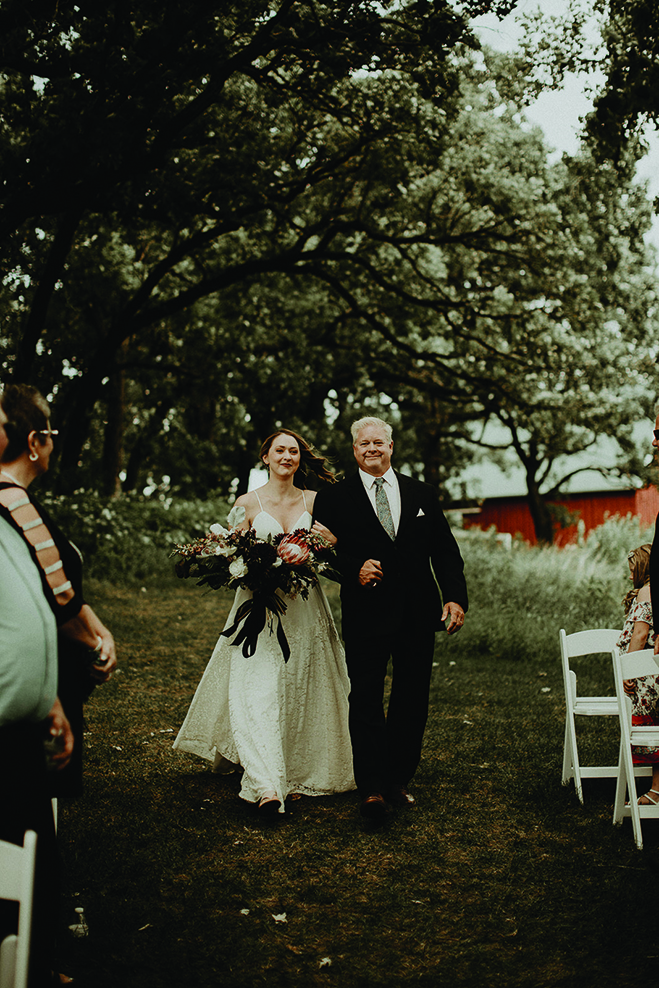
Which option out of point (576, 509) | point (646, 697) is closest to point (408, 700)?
point (646, 697)

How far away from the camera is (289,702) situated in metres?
6.02

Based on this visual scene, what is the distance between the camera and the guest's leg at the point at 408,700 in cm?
577

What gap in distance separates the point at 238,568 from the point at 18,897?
135 inches

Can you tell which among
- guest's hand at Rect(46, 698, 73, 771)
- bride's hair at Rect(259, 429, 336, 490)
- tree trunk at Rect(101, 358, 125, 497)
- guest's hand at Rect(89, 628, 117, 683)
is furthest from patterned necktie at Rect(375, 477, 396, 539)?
tree trunk at Rect(101, 358, 125, 497)

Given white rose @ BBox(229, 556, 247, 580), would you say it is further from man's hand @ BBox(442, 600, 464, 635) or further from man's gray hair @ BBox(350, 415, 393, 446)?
man's hand @ BBox(442, 600, 464, 635)

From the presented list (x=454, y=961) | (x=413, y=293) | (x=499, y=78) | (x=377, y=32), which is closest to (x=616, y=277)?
(x=413, y=293)

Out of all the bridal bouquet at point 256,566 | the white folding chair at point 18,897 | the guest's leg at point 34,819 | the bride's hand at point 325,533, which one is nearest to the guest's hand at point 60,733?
the guest's leg at point 34,819

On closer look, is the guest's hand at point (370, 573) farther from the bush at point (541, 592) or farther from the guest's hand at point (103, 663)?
the bush at point (541, 592)

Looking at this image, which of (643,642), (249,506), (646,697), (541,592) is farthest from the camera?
(541,592)

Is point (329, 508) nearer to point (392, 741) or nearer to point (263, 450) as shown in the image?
point (263, 450)

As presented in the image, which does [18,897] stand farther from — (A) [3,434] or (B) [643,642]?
(B) [643,642]

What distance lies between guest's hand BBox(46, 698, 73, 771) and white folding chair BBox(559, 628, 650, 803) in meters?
3.56

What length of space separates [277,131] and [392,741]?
519 inches

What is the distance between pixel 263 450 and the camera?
21.1ft
